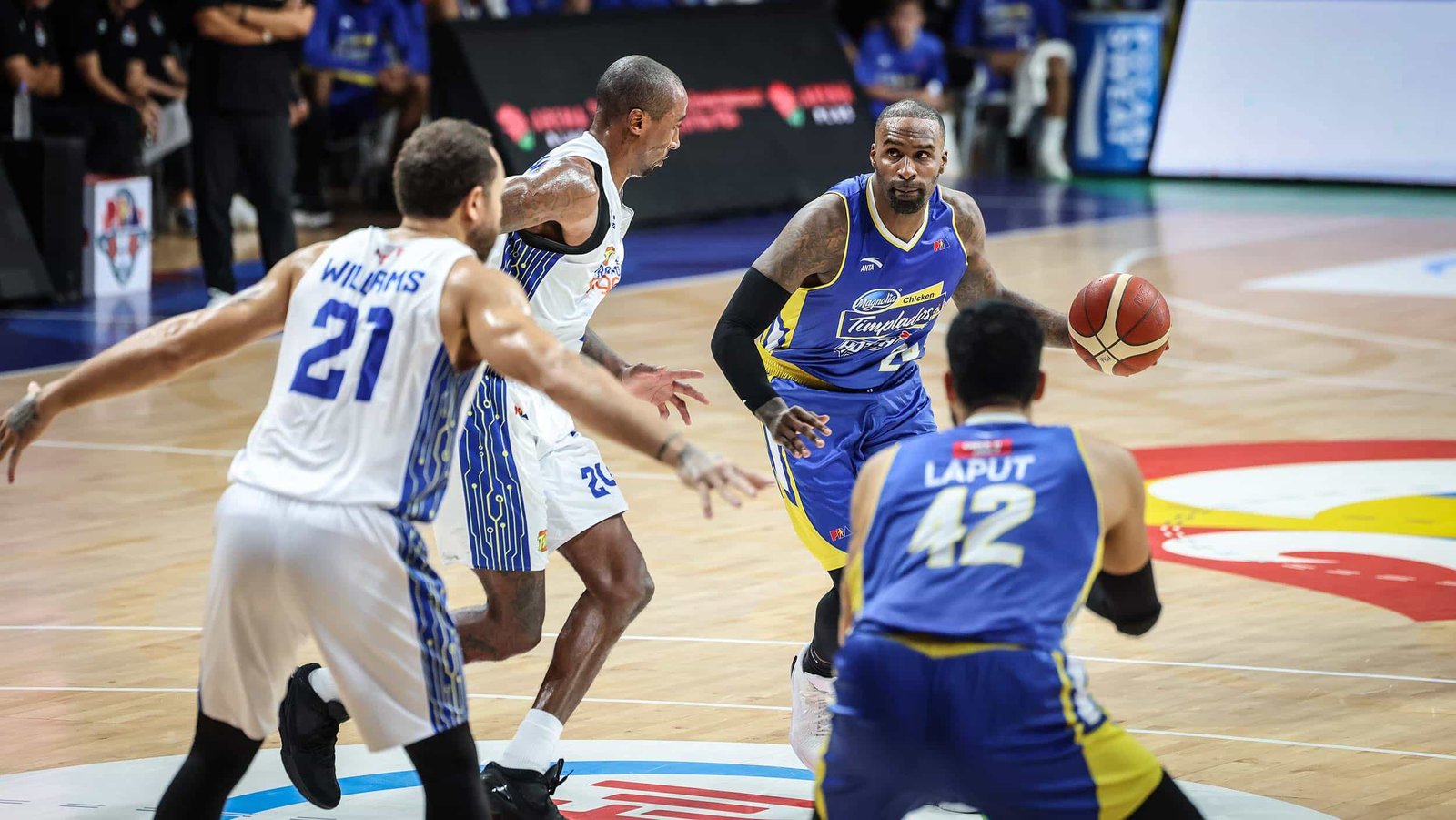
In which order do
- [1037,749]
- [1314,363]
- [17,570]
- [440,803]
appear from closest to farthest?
[1037,749] < [440,803] < [17,570] < [1314,363]

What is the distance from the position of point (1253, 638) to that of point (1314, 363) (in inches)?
209

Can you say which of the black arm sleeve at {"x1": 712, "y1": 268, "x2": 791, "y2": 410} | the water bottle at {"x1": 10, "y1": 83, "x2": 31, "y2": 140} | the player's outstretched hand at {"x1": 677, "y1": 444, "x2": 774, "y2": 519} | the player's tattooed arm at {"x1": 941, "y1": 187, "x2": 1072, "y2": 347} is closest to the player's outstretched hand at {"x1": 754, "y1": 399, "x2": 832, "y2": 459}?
the black arm sleeve at {"x1": 712, "y1": 268, "x2": 791, "y2": 410}

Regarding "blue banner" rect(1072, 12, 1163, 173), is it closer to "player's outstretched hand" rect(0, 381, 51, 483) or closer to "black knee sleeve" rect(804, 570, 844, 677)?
"black knee sleeve" rect(804, 570, 844, 677)

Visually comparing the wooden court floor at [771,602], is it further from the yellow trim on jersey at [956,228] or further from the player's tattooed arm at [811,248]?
the yellow trim on jersey at [956,228]

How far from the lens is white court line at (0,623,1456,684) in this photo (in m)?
6.32

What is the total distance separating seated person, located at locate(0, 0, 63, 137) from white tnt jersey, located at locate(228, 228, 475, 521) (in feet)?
37.9

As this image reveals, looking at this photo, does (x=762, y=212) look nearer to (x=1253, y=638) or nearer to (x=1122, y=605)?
(x=1253, y=638)

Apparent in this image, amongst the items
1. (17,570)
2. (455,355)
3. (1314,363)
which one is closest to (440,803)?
(455,355)

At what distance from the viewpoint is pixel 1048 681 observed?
356 cm

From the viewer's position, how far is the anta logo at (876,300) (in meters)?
5.74

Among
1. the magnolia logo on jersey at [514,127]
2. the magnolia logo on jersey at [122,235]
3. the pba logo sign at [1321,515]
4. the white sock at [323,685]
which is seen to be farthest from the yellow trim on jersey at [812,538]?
A: the magnolia logo on jersey at [514,127]

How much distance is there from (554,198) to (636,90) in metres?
0.50

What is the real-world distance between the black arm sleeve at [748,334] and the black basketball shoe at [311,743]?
1381mm

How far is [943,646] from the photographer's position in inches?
141
